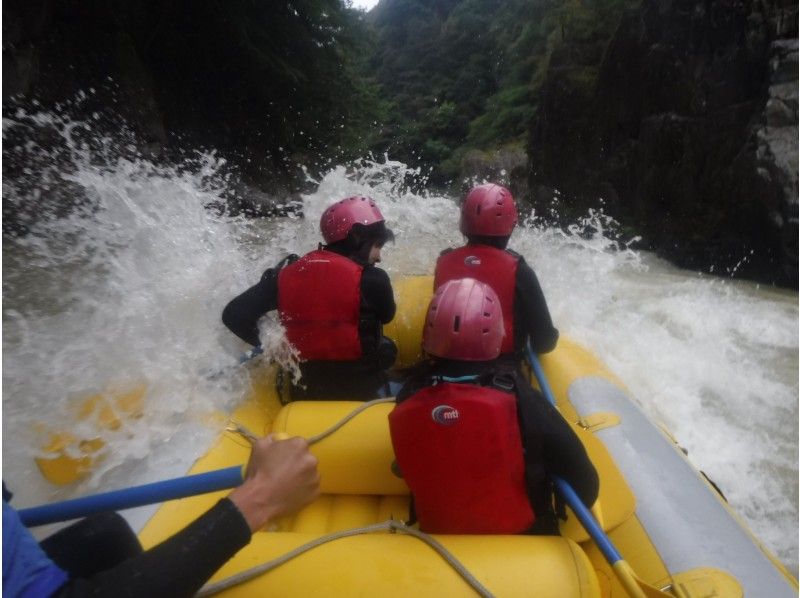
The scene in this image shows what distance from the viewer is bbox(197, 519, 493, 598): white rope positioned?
1261mm

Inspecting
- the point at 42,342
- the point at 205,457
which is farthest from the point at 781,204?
the point at 42,342

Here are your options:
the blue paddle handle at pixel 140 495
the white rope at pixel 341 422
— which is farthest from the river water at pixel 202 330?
the blue paddle handle at pixel 140 495

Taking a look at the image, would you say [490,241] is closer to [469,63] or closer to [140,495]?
[140,495]

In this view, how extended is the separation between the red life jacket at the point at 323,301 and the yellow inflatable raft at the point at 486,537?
0.33 meters

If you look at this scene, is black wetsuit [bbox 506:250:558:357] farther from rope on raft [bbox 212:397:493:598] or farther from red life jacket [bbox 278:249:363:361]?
rope on raft [bbox 212:397:493:598]

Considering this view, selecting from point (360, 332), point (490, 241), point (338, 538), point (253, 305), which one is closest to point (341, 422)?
point (360, 332)

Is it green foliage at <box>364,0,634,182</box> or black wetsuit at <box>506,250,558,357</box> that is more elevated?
green foliage at <box>364,0,634,182</box>

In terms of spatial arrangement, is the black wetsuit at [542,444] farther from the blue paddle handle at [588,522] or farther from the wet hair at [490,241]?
the wet hair at [490,241]

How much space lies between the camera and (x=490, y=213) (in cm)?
282

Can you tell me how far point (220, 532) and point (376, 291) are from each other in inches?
62.6

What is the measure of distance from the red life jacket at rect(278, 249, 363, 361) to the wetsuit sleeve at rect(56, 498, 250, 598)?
4.66ft

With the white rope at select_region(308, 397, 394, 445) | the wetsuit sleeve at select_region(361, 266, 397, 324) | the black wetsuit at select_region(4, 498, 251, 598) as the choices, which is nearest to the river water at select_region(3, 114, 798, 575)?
the white rope at select_region(308, 397, 394, 445)

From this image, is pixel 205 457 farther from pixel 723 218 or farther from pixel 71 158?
pixel 723 218

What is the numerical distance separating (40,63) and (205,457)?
788cm
